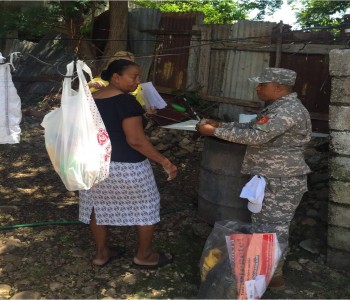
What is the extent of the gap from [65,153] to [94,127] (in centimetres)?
25

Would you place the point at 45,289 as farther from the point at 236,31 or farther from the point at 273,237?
the point at 236,31

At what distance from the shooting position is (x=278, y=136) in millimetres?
2852

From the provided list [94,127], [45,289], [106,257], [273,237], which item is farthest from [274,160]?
[45,289]

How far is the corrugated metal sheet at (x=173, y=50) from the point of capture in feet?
27.0

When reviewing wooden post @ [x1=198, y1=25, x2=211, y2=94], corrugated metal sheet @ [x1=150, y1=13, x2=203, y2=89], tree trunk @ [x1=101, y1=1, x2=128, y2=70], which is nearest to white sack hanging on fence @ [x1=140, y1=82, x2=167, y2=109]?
wooden post @ [x1=198, y1=25, x2=211, y2=94]

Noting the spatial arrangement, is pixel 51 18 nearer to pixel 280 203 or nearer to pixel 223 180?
pixel 223 180

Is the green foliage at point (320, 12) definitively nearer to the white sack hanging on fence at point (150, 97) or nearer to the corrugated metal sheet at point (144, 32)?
the corrugated metal sheet at point (144, 32)

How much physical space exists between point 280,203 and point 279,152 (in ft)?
1.21

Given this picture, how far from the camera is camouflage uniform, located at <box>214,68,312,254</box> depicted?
2.78 m

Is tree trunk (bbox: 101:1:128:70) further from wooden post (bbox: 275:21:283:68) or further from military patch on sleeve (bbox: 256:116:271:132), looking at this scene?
military patch on sleeve (bbox: 256:116:271:132)

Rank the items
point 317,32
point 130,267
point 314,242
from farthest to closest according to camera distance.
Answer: point 317,32 < point 314,242 < point 130,267

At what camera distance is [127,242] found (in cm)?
379

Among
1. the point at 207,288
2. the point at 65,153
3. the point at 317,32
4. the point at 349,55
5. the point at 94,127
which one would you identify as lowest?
the point at 207,288

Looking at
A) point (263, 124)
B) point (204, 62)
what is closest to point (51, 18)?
point (204, 62)
